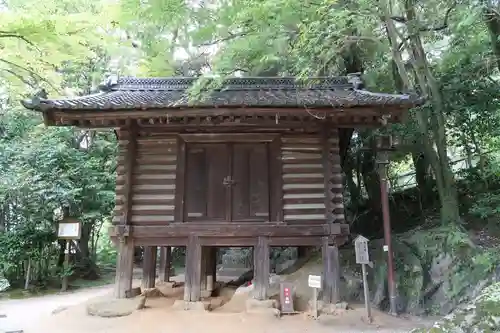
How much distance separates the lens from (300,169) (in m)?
9.43

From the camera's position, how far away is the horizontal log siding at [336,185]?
9.07 m

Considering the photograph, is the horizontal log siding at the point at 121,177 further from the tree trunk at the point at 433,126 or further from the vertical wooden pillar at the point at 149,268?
the tree trunk at the point at 433,126

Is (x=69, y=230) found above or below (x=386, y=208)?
below

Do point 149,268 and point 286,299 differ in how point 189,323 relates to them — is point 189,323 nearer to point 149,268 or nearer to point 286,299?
point 286,299

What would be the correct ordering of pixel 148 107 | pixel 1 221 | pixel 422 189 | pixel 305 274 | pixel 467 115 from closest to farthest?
1. pixel 148 107
2. pixel 305 274
3. pixel 467 115
4. pixel 422 189
5. pixel 1 221

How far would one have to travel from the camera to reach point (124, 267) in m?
9.05

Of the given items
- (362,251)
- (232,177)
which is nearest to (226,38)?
(232,177)

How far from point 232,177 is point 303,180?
1.73 m

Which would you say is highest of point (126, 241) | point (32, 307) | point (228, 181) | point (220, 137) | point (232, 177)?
point (220, 137)

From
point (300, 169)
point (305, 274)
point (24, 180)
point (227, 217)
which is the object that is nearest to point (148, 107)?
point (227, 217)

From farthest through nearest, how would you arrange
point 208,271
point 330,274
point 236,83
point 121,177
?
point 208,271 → point 236,83 → point 121,177 → point 330,274

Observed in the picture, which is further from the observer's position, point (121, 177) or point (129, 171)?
point (121, 177)

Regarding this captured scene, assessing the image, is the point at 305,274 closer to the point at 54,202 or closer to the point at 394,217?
the point at 394,217

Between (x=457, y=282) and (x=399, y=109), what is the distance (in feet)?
13.7
